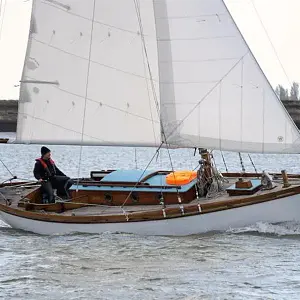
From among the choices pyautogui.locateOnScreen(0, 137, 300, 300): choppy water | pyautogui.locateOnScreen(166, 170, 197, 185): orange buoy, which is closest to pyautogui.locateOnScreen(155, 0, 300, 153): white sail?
pyautogui.locateOnScreen(166, 170, 197, 185): orange buoy

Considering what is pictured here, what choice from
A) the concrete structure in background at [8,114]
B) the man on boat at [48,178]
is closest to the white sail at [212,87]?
the man on boat at [48,178]

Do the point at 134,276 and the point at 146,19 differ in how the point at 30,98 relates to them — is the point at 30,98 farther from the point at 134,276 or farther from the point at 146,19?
the point at 134,276

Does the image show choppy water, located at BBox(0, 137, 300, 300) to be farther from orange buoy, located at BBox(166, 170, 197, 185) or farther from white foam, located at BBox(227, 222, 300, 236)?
orange buoy, located at BBox(166, 170, 197, 185)

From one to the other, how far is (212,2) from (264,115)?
7.33 feet

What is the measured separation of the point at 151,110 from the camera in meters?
17.2

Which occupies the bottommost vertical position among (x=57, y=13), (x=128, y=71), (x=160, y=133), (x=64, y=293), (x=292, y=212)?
(x=64, y=293)

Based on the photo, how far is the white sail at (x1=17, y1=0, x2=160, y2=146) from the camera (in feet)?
56.5

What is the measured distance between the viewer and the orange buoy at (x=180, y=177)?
16906mm

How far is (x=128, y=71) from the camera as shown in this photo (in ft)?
57.1

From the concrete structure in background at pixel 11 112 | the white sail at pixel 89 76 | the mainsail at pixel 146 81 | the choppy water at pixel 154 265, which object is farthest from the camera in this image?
the concrete structure in background at pixel 11 112

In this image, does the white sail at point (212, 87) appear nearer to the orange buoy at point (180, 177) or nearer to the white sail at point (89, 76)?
the white sail at point (89, 76)

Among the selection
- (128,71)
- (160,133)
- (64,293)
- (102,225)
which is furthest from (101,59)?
(64,293)

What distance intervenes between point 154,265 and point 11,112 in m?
56.0

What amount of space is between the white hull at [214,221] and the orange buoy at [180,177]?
1098 millimetres
